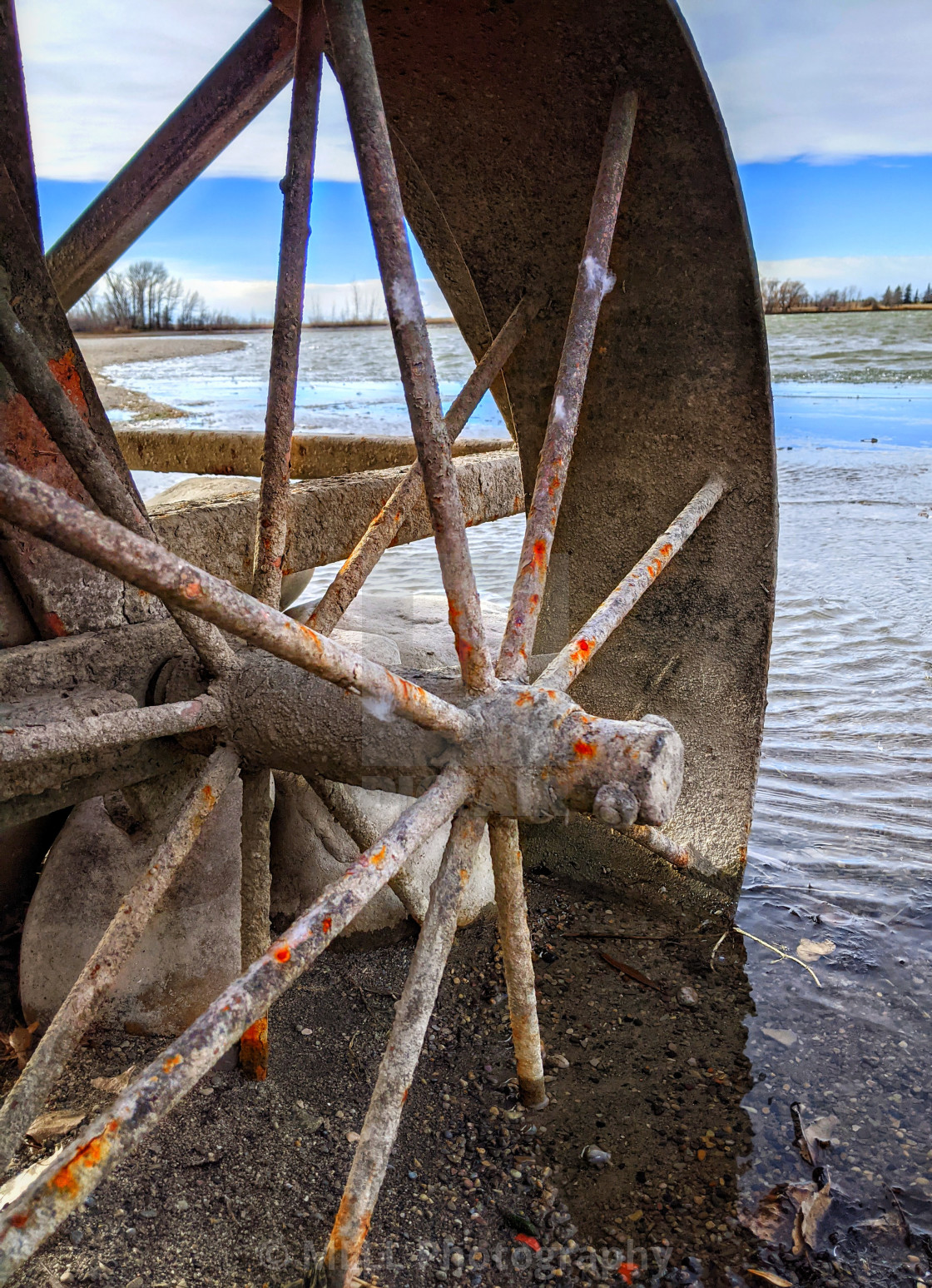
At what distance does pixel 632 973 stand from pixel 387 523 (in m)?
1.53

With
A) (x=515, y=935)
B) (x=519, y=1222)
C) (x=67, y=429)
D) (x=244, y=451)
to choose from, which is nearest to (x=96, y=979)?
(x=515, y=935)

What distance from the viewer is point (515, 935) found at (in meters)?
2.19

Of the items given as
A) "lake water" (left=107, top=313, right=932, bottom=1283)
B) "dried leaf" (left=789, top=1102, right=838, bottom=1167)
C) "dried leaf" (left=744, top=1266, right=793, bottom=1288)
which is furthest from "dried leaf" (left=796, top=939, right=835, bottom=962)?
"dried leaf" (left=744, top=1266, right=793, bottom=1288)

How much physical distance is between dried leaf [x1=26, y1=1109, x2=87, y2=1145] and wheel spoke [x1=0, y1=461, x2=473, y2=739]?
1.39 metres

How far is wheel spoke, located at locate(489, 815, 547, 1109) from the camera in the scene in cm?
215

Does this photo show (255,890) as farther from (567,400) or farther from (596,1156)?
Answer: (567,400)

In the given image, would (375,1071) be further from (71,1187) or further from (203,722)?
(71,1187)

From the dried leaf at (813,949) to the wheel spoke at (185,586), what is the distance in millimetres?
1848

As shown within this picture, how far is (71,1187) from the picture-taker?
4.49 ft

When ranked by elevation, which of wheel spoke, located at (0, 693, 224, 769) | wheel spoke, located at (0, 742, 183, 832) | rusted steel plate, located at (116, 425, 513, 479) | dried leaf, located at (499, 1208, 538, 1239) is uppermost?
rusted steel plate, located at (116, 425, 513, 479)

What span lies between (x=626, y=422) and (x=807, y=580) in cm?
383

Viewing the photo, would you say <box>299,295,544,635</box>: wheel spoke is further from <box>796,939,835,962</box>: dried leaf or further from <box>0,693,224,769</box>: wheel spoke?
<box>796,939,835,962</box>: dried leaf

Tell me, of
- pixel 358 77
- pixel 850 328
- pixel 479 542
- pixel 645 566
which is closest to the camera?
pixel 358 77

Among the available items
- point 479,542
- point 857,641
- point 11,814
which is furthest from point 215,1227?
point 479,542
